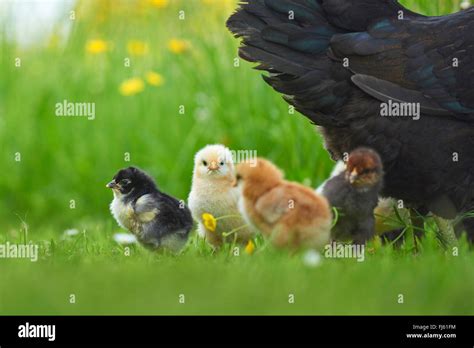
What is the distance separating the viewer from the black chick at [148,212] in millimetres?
5227

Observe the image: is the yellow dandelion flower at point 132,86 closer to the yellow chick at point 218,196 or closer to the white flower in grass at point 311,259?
the yellow chick at point 218,196

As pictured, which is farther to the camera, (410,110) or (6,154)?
(6,154)

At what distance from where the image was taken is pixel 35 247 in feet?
17.5

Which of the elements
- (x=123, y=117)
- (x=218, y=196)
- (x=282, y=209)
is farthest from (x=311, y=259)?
(x=123, y=117)

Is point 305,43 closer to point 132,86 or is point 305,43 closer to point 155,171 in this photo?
point 155,171

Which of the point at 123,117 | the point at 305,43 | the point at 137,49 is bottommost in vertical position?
the point at 305,43

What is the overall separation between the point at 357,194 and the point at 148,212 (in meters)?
1.20

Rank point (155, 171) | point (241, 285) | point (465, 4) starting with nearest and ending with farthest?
point (241, 285), point (465, 4), point (155, 171)

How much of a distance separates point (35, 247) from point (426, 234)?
2.39 meters

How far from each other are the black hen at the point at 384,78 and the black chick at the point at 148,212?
0.98 m

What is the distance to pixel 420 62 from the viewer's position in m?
5.30

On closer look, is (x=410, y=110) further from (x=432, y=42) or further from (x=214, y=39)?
(x=214, y=39)

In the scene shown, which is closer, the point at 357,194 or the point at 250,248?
the point at 250,248
